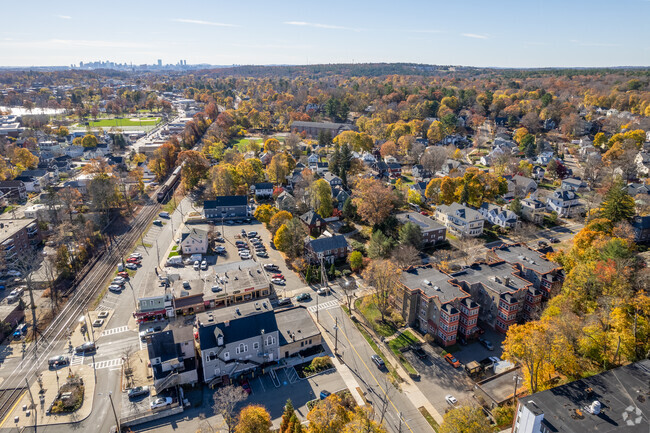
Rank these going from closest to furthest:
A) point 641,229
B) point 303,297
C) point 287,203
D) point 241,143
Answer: point 303,297 → point 641,229 → point 287,203 → point 241,143

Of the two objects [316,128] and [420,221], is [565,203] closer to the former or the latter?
[420,221]

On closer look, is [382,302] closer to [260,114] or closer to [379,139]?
[379,139]

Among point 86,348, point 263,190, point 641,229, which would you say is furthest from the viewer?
point 263,190

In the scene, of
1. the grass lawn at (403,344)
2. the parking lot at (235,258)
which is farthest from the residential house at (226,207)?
the grass lawn at (403,344)

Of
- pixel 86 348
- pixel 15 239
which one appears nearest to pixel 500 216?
pixel 86 348

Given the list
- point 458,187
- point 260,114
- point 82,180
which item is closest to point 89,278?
point 82,180

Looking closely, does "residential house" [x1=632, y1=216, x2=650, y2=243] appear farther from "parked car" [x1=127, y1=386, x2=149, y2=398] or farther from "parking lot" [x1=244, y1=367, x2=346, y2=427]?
"parked car" [x1=127, y1=386, x2=149, y2=398]
